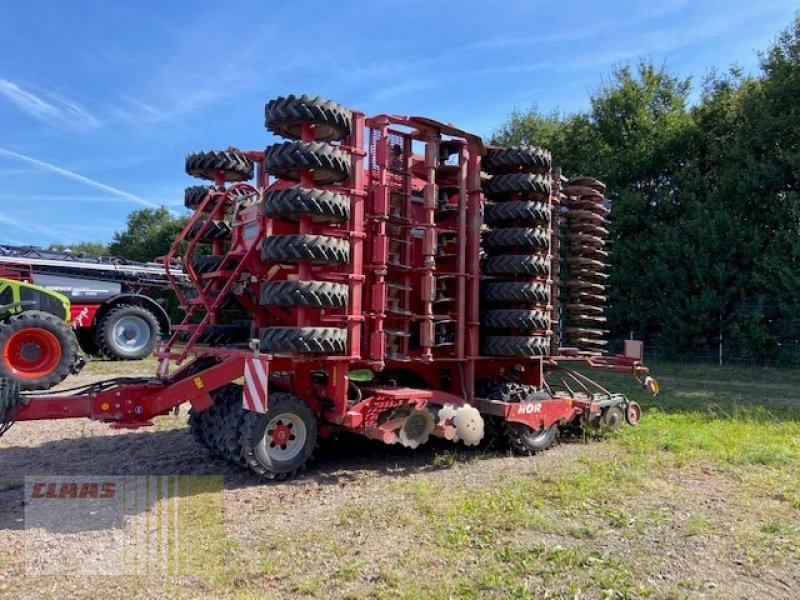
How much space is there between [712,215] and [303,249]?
15572 mm

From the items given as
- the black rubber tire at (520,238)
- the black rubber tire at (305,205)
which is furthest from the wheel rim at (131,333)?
the black rubber tire at (305,205)

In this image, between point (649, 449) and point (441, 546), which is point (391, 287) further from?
point (649, 449)

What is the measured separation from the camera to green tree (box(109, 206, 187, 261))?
35281 millimetres

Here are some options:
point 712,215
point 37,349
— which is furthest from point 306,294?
point 712,215

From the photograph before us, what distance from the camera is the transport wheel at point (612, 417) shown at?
793cm

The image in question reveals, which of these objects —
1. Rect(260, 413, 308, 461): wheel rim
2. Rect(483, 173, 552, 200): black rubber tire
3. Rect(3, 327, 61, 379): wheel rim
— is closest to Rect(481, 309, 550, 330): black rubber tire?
Rect(483, 173, 552, 200): black rubber tire

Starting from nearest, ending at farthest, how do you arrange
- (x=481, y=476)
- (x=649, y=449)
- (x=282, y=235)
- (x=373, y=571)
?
(x=373, y=571) < (x=282, y=235) < (x=481, y=476) < (x=649, y=449)

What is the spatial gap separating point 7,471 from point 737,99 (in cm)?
2000

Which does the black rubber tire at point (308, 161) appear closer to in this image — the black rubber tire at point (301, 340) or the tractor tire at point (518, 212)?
the black rubber tire at point (301, 340)

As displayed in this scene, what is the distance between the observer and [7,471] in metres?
6.48

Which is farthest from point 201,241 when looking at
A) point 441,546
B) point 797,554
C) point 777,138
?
point 777,138

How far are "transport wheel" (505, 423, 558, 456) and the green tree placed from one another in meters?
29.7

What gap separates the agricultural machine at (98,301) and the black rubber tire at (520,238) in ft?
35.8

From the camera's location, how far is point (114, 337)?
51.2 feet
